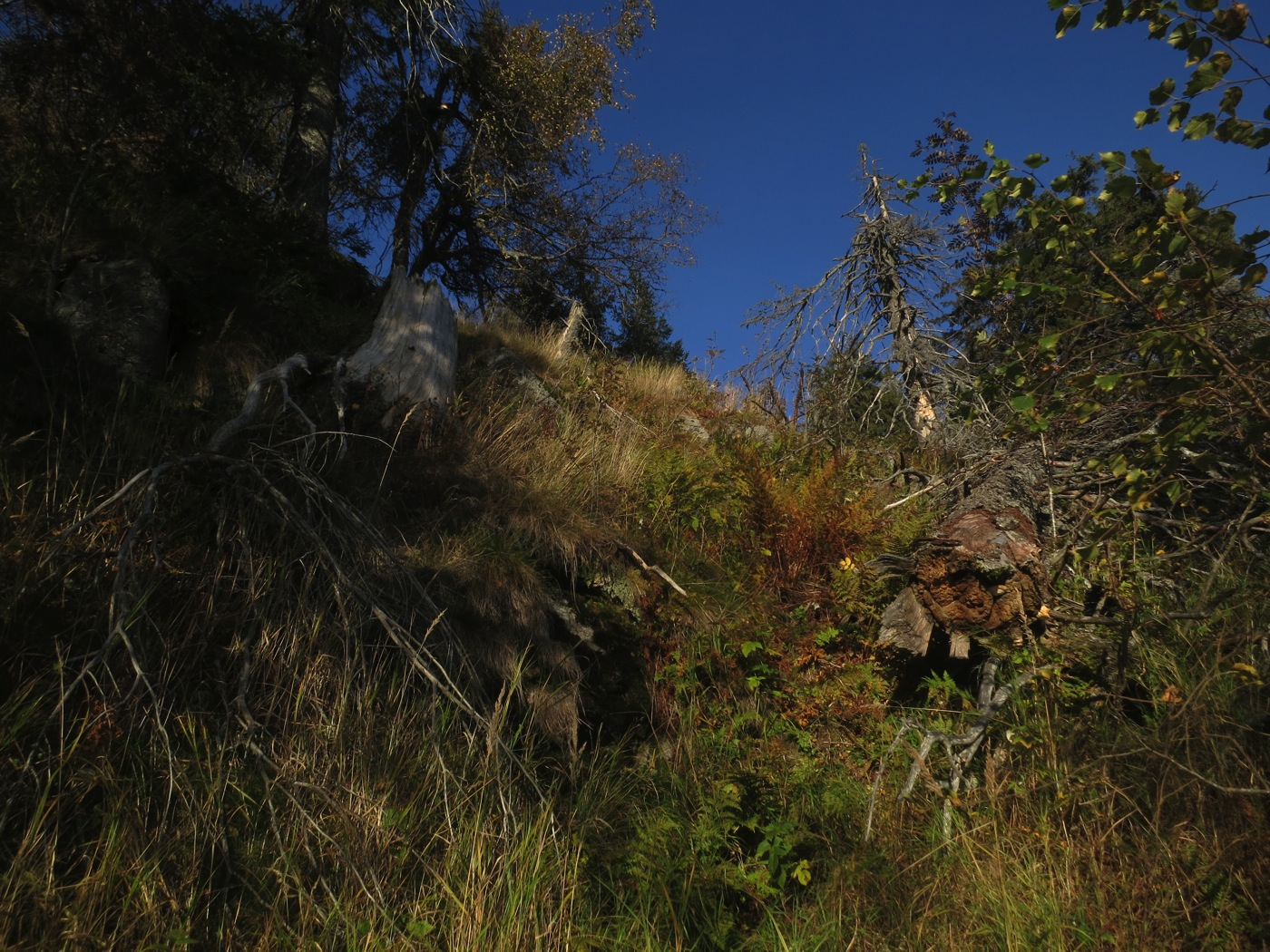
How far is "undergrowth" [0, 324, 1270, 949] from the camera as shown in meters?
2.54

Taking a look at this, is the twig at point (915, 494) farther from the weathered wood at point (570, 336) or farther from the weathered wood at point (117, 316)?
the weathered wood at point (117, 316)

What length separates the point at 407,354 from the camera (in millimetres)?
5906

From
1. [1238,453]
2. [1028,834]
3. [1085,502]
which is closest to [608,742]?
[1028,834]

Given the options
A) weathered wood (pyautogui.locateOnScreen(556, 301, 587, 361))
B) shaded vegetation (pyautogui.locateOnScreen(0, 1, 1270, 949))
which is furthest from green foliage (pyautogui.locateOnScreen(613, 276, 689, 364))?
shaded vegetation (pyautogui.locateOnScreen(0, 1, 1270, 949))

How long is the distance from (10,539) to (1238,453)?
6870 mm

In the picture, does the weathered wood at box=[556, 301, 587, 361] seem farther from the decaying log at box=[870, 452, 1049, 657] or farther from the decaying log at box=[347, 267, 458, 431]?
the decaying log at box=[870, 452, 1049, 657]

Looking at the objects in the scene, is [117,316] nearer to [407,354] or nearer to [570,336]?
[407,354]

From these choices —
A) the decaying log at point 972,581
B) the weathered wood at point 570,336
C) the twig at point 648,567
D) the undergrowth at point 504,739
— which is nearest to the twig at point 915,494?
the decaying log at point 972,581

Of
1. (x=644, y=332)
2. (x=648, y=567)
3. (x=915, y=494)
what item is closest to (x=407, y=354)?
(x=648, y=567)

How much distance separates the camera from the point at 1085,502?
16.8 ft

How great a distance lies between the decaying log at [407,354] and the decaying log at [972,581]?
3569mm

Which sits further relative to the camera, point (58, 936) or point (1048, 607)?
point (1048, 607)

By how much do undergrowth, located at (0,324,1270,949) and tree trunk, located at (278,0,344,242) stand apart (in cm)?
504

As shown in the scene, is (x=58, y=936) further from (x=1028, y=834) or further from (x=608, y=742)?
(x=1028, y=834)
